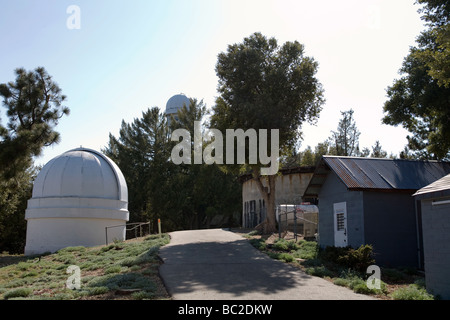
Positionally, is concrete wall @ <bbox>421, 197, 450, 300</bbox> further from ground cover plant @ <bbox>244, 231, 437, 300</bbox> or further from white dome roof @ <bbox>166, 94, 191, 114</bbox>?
white dome roof @ <bbox>166, 94, 191, 114</bbox>

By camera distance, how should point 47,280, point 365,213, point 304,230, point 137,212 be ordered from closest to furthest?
point 47,280 < point 365,213 < point 304,230 < point 137,212

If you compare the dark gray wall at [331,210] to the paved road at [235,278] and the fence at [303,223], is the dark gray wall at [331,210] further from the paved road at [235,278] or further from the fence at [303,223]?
the paved road at [235,278]

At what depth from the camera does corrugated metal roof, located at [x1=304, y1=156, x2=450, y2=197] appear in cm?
1614

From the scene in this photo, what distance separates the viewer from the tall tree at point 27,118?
19.5 metres

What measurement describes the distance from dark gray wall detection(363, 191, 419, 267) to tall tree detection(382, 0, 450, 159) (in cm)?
487

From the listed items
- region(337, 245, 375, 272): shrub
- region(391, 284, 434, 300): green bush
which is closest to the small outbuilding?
region(391, 284, 434, 300): green bush

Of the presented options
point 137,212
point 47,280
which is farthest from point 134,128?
point 47,280

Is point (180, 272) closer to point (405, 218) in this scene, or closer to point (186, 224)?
point (405, 218)

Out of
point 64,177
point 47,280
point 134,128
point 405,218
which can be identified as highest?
point 134,128
